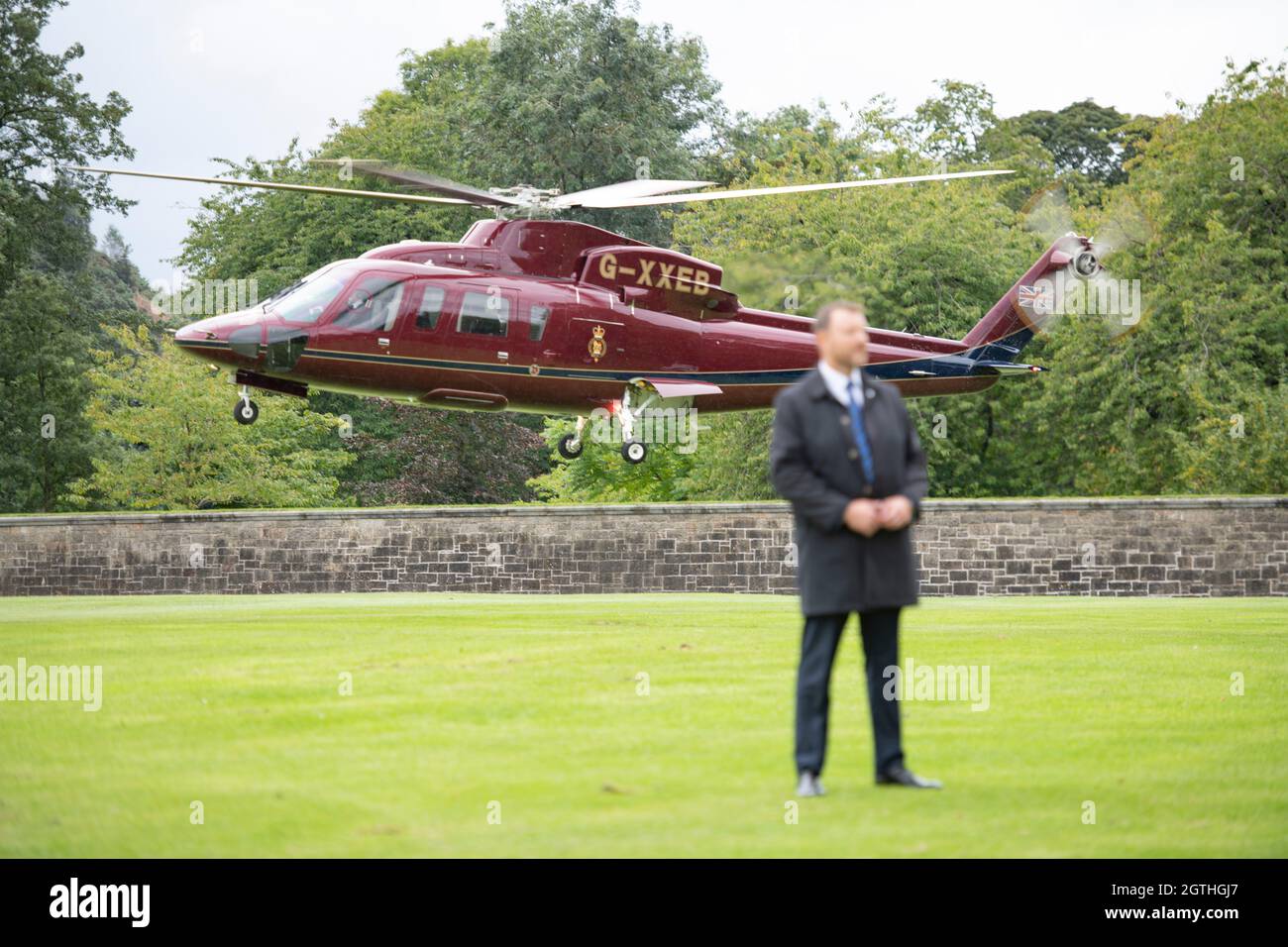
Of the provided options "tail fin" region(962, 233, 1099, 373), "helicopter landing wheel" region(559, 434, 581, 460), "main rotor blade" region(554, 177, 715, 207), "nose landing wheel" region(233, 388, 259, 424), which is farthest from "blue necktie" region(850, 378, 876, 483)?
"tail fin" region(962, 233, 1099, 373)

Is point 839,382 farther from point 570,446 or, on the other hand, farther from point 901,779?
point 570,446

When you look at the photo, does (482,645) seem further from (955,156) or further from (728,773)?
(955,156)

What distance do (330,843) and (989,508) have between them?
3084 centimetres

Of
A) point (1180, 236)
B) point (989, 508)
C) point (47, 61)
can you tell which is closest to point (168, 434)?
point (47, 61)

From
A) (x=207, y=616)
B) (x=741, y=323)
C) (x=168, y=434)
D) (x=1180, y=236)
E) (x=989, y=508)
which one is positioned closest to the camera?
(x=207, y=616)

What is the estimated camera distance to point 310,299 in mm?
25969

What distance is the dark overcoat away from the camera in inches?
327

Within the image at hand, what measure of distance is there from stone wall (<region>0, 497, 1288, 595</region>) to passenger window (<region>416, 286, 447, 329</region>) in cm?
1218

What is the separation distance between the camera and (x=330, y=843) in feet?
23.8

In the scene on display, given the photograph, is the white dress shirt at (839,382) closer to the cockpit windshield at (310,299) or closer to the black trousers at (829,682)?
the black trousers at (829,682)

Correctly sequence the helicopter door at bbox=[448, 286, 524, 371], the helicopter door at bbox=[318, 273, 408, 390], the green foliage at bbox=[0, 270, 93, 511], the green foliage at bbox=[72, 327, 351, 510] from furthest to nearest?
the green foliage at bbox=[0, 270, 93, 511]
the green foliage at bbox=[72, 327, 351, 510]
the helicopter door at bbox=[448, 286, 524, 371]
the helicopter door at bbox=[318, 273, 408, 390]

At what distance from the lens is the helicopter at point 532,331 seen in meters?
25.8

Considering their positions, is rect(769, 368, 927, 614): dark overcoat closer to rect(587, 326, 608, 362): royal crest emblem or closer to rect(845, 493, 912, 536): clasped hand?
rect(845, 493, 912, 536): clasped hand

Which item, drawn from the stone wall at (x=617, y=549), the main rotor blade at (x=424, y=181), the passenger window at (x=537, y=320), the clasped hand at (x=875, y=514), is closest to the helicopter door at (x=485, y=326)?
the passenger window at (x=537, y=320)
